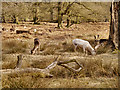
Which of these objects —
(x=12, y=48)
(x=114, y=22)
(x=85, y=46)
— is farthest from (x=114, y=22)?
(x=12, y=48)

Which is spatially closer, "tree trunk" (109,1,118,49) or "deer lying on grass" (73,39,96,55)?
"deer lying on grass" (73,39,96,55)

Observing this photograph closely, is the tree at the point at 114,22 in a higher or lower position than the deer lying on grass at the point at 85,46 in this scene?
higher

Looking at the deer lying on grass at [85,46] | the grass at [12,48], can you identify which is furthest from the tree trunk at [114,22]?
the grass at [12,48]

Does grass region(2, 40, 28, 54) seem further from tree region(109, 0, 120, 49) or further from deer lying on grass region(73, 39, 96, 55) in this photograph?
tree region(109, 0, 120, 49)

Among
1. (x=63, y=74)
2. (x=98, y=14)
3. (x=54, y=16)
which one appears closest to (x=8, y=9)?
(x=54, y=16)

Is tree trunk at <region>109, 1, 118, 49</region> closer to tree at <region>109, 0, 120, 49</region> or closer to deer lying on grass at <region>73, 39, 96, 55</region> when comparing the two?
tree at <region>109, 0, 120, 49</region>

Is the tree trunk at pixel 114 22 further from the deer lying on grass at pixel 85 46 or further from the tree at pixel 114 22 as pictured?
the deer lying on grass at pixel 85 46

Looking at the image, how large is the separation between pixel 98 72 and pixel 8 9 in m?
19.1

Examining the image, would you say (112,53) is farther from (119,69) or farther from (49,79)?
(49,79)

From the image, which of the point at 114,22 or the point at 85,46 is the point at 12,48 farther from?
the point at 114,22

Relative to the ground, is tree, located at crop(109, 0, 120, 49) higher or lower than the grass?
higher

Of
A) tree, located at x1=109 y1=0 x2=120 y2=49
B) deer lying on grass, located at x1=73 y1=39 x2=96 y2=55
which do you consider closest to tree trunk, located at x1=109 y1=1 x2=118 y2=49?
tree, located at x1=109 y1=0 x2=120 y2=49

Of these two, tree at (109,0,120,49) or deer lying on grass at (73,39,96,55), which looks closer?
deer lying on grass at (73,39,96,55)

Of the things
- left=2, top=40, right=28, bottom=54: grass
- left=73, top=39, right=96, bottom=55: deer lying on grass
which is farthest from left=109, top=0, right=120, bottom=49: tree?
left=2, top=40, right=28, bottom=54: grass
